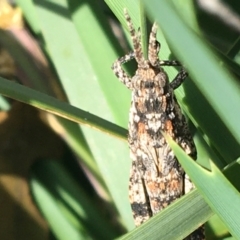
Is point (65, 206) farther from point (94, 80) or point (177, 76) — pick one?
point (177, 76)

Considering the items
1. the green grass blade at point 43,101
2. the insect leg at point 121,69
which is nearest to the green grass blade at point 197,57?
the green grass blade at point 43,101

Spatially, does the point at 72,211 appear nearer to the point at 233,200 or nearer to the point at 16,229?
the point at 16,229

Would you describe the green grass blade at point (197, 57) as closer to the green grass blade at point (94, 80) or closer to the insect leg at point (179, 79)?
the insect leg at point (179, 79)

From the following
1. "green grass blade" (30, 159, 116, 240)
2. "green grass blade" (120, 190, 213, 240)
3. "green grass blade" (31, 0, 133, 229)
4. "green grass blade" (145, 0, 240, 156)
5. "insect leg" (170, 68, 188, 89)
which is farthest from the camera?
"green grass blade" (30, 159, 116, 240)

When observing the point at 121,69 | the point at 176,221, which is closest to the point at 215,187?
the point at 176,221

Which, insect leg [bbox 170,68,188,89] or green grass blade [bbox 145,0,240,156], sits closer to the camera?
green grass blade [bbox 145,0,240,156]

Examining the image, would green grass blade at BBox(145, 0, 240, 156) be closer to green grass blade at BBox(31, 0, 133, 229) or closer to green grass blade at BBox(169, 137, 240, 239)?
green grass blade at BBox(169, 137, 240, 239)

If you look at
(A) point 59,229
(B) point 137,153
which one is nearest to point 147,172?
(B) point 137,153

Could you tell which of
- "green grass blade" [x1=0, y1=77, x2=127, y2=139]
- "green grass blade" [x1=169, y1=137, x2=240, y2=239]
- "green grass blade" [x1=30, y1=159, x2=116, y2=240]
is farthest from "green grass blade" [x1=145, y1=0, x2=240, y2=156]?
"green grass blade" [x1=30, y1=159, x2=116, y2=240]
